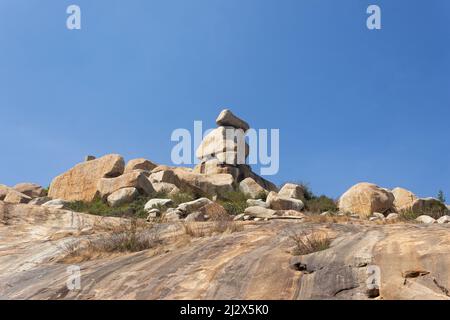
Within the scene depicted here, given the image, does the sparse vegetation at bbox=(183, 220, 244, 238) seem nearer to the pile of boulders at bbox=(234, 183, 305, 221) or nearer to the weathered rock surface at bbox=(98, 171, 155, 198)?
the pile of boulders at bbox=(234, 183, 305, 221)

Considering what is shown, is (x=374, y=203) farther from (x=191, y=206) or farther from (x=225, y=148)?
(x=225, y=148)

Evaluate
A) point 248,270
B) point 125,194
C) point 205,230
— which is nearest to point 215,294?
point 248,270

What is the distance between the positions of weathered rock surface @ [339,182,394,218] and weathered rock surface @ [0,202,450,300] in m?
14.3

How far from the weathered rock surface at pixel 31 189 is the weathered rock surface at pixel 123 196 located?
350 inches

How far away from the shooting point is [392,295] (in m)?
5.13

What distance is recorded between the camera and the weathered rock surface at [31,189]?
97.9 ft

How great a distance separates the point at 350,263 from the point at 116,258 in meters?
3.65

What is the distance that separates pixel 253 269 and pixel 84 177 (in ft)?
73.0

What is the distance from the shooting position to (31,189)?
3030cm

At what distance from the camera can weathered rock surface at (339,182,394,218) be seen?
2239 cm

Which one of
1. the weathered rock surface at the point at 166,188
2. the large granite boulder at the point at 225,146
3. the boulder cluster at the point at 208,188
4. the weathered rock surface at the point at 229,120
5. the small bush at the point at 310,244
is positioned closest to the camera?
the small bush at the point at 310,244

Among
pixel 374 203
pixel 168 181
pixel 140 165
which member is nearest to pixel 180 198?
pixel 168 181

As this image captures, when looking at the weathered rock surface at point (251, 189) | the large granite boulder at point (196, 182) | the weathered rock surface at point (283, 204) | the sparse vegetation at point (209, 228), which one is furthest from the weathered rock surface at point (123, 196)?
the sparse vegetation at point (209, 228)

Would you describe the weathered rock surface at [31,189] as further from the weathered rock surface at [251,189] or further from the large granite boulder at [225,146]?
the weathered rock surface at [251,189]
